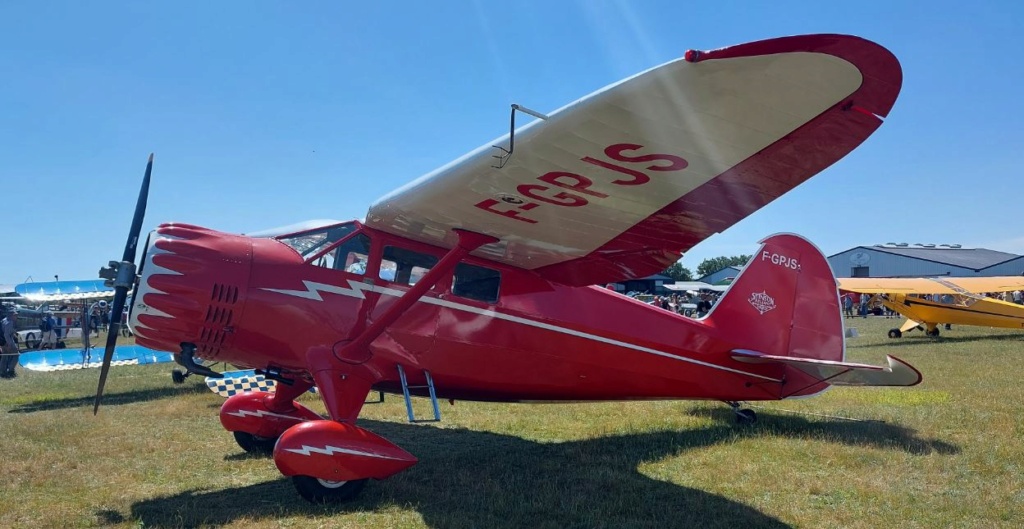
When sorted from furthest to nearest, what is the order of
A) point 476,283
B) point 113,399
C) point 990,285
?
point 990,285
point 113,399
point 476,283

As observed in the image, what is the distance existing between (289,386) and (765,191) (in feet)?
15.9

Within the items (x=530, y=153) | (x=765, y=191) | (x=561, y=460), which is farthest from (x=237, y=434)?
(x=765, y=191)

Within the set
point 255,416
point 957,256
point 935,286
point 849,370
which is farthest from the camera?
point 957,256

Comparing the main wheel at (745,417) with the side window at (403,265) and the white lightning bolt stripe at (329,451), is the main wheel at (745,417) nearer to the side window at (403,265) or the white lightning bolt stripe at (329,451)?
the side window at (403,265)

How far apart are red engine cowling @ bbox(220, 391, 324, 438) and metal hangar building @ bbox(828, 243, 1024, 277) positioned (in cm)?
5972

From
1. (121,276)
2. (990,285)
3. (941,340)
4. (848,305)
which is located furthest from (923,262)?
(121,276)

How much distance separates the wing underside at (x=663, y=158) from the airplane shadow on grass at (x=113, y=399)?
7426 mm

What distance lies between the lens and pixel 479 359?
5980 millimetres

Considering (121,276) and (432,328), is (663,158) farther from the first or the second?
(121,276)

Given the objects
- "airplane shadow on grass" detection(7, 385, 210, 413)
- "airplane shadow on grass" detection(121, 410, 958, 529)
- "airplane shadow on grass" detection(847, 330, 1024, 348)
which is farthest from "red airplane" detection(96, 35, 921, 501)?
"airplane shadow on grass" detection(847, 330, 1024, 348)

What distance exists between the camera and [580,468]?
234 inches

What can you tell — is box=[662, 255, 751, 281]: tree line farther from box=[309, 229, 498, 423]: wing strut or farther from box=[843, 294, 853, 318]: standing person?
box=[309, 229, 498, 423]: wing strut

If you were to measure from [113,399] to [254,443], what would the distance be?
215 inches

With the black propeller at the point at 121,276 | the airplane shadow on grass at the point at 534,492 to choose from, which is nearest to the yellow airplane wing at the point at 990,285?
the airplane shadow on grass at the point at 534,492
